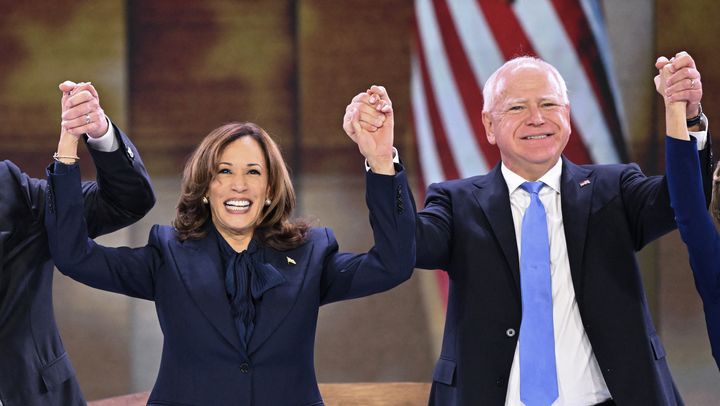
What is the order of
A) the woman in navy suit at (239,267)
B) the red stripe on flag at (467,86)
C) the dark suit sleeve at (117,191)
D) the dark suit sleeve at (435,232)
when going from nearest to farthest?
the woman in navy suit at (239,267), the dark suit sleeve at (435,232), the dark suit sleeve at (117,191), the red stripe on flag at (467,86)

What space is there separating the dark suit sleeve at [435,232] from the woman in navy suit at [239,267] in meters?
0.10

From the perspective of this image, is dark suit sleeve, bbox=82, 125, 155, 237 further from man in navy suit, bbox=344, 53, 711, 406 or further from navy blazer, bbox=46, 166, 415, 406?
man in navy suit, bbox=344, 53, 711, 406

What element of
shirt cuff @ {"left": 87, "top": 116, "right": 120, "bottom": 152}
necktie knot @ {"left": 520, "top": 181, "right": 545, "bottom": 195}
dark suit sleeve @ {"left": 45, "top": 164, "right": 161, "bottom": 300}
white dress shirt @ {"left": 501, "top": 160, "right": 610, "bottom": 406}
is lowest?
white dress shirt @ {"left": 501, "top": 160, "right": 610, "bottom": 406}

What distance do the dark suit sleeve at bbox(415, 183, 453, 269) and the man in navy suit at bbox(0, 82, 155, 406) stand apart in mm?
735

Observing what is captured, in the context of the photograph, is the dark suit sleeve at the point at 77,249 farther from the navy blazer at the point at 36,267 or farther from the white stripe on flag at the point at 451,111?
the white stripe on flag at the point at 451,111

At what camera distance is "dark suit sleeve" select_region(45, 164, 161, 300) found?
2.35 m

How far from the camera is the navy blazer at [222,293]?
2352mm

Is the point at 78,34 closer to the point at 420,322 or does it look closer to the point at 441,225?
the point at 420,322

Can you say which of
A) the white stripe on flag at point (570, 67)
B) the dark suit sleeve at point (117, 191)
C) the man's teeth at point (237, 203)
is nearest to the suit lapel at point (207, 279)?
the man's teeth at point (237, 203)

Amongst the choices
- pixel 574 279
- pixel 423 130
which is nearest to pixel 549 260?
pixel 574 279

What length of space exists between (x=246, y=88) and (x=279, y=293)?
6.78ft

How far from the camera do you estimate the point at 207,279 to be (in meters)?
2.43

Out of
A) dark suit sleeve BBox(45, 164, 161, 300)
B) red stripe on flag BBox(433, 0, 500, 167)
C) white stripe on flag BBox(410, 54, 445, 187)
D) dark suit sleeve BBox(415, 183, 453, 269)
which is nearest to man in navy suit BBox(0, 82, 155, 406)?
dark suit sleeve BBox(45, 164, 161, 300)

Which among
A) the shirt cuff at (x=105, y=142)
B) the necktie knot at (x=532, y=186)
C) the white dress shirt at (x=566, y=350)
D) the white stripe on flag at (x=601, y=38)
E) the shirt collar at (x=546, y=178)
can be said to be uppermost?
the white stripe on flag at (x=601, y=38)
